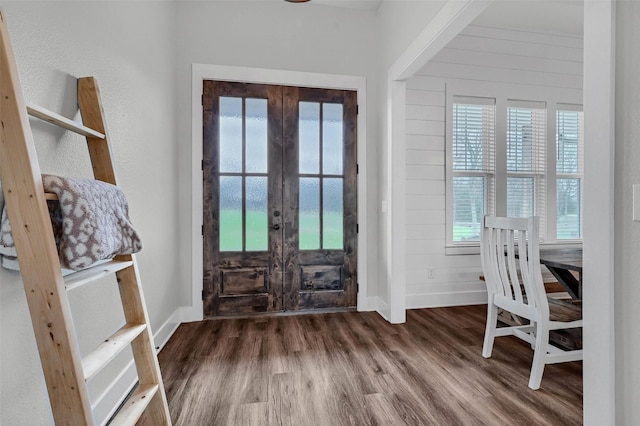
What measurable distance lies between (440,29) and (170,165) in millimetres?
2372

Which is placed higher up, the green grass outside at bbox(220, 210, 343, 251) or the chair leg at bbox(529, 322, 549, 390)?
the green grass outside at bbox(220, 210, 343, 251)

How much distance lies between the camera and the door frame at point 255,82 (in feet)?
9.93

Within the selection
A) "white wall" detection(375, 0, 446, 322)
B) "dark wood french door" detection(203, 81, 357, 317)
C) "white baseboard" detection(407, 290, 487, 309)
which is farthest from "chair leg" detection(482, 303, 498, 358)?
"dark wood french door" detection(203, 81, 357, 317)

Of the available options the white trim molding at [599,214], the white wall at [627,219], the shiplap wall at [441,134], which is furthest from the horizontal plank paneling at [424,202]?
the white wall at [627,219]

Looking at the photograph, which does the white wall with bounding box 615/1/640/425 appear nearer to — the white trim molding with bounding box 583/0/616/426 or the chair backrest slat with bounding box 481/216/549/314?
the white trim molding with bounding box 583/0/616/426

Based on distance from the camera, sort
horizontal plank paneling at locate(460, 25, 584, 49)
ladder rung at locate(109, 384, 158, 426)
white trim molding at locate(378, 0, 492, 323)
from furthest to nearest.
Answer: horizontal plank paneling at locate(460, 25, 584, 49) < white trim molding at locate(378, 0, 492, 323) < ladder rung at locate(109, 384, 158, 426)

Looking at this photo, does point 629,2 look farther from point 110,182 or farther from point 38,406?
point 38,406

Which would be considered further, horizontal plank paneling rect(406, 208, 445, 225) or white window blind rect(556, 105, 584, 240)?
white window blind rect(556, 105, 584, 240)

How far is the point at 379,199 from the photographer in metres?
3.29

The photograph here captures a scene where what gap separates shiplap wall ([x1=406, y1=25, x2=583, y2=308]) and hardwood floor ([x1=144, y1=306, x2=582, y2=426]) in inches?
27.4

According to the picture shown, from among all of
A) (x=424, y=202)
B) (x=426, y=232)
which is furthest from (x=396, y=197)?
(x=426, y=232)

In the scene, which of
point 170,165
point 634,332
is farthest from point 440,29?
point 170,165

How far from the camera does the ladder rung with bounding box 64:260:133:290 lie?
3.54 ft

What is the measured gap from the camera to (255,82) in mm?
3119
